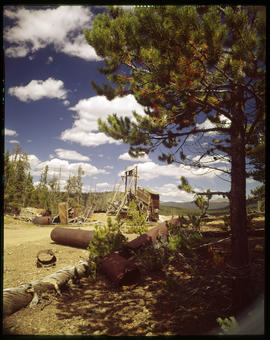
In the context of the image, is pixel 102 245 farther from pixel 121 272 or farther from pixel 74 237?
pixel 74 237

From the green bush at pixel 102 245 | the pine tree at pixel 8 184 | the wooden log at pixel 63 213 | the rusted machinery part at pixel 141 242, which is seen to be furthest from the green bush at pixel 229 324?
the pine tree at pixel 8 184

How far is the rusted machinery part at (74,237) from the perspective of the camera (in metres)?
8.34

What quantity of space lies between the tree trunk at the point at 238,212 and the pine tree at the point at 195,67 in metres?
0.01

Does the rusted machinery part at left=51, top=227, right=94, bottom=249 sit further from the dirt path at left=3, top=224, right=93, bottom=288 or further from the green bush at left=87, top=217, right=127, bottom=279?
the green bush at left=87, top=217, right=127, bottom=279

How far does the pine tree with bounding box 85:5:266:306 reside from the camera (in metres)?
2.54

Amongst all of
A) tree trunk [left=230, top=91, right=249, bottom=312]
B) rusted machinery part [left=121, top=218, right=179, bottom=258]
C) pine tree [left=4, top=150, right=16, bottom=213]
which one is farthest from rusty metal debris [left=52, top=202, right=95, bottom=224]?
tree trunk [left=230, top=91, right=249, bottom=312]

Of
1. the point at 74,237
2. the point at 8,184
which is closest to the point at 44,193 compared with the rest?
the point at 8,184

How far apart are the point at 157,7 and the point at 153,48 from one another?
1.66 ft

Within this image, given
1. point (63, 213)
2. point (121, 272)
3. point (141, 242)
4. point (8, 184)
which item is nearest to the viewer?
point (121, 272)

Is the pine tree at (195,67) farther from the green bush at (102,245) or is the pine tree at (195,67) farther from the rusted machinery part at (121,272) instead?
the green bush at (102,245)

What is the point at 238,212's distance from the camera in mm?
3283

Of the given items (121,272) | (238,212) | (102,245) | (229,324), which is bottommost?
(121,272)

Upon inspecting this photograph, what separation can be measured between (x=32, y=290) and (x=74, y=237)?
14.6 feet

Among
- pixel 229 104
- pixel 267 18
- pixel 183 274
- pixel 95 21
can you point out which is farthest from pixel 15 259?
pixel 267 18
